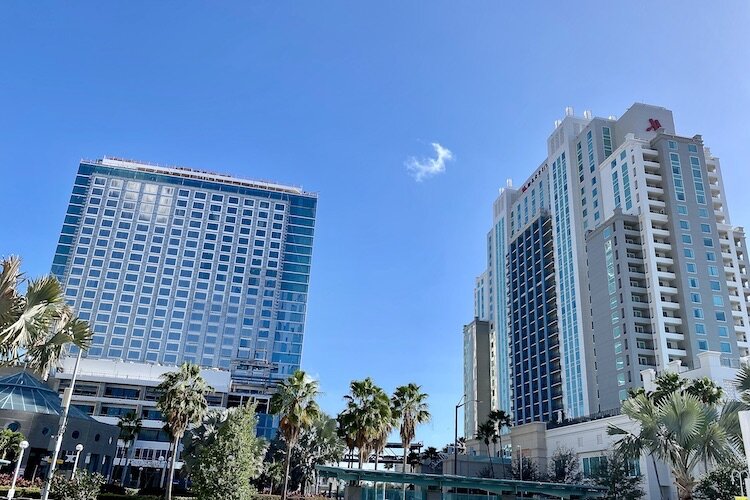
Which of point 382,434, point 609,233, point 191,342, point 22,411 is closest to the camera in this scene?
point 382,434

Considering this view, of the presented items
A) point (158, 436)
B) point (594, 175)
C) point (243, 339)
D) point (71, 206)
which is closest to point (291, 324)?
point (243, 339)

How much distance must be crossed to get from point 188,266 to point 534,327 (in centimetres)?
8333

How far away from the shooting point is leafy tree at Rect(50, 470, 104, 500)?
1452 inches

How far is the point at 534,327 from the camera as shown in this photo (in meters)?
112

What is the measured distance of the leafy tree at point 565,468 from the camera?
4884cm

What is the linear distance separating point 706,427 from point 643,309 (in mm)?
68501

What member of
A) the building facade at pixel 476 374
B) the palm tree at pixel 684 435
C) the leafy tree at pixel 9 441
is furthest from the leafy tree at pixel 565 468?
the building facade at pixel 476 374

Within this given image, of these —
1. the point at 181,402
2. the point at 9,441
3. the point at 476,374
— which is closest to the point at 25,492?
the point at 9,441

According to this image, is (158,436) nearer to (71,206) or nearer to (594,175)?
(71,206)

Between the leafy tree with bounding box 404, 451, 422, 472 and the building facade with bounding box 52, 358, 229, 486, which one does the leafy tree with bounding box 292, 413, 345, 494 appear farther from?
the building facade with bounding box 52, 358, 229, 486

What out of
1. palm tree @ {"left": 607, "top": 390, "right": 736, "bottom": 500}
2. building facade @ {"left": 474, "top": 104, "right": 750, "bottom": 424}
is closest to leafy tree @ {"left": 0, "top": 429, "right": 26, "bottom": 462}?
palm tree @ {"left": 607, "top": 390, "right": 736, "bottom": 500}

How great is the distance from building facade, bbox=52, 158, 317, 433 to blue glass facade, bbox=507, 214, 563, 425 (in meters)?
52.3

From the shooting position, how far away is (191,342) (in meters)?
137

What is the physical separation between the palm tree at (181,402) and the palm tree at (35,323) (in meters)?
34.5
